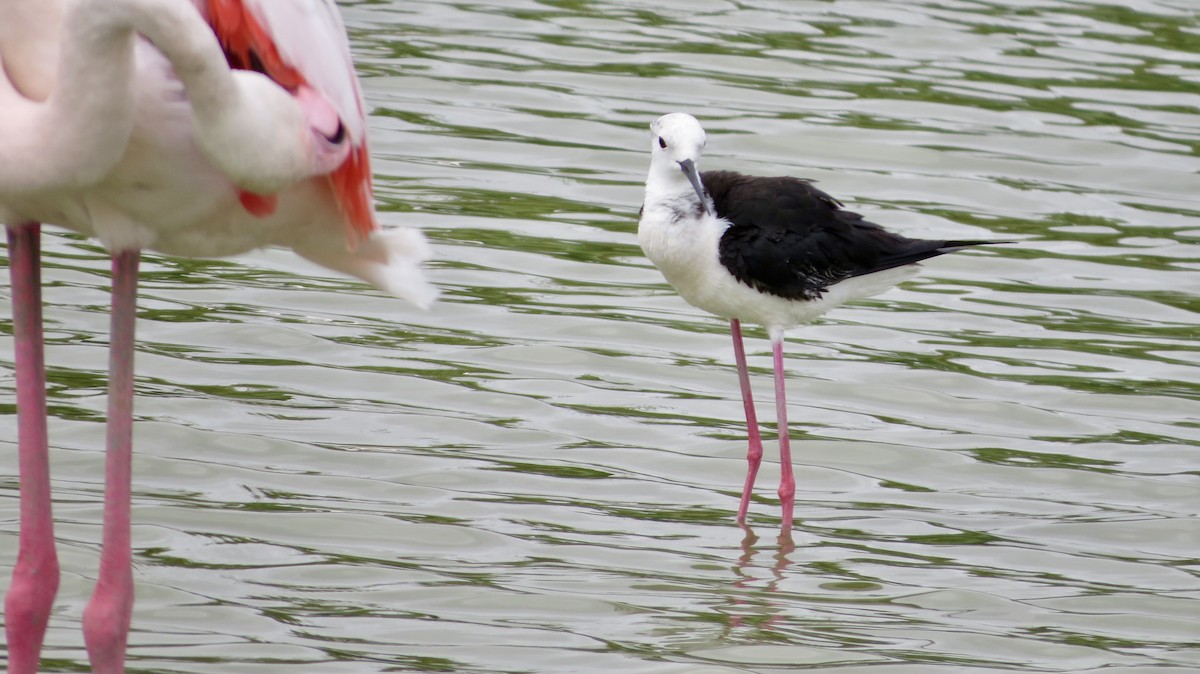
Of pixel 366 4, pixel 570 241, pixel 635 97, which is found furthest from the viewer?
pixel 366 4

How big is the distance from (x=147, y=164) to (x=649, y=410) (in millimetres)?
3642

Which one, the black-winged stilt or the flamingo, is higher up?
the flamingo

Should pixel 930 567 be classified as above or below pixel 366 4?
below

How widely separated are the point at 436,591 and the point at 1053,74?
7.77 metres

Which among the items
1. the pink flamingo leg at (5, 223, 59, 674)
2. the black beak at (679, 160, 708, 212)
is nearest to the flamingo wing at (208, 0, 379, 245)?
the pink flamingo leg at (5, 223, 59, 674)

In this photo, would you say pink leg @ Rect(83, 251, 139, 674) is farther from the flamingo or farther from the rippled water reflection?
the rippled water reflection

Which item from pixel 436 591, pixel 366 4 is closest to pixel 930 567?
pixel 436 591

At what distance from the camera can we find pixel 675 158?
6910mm

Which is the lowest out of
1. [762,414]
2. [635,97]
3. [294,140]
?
[762,414]

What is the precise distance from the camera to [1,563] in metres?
5.23

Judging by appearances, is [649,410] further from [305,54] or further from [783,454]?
[305,54]

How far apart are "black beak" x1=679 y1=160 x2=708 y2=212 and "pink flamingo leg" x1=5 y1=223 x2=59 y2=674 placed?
3.04 meters

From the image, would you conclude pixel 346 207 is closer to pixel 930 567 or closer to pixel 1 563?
pixel 1 563

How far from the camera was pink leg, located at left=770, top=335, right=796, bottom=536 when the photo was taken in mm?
6227
